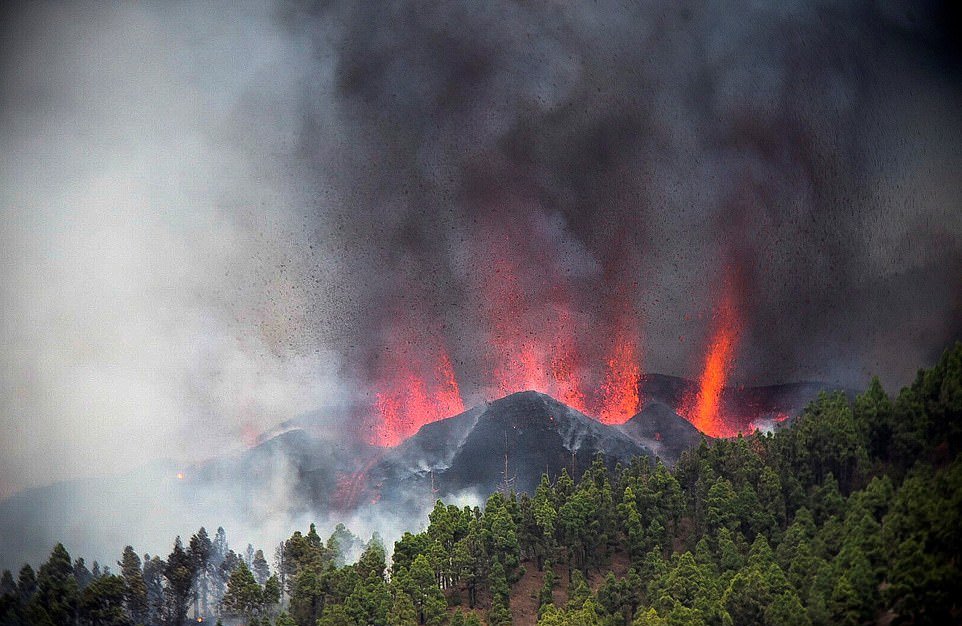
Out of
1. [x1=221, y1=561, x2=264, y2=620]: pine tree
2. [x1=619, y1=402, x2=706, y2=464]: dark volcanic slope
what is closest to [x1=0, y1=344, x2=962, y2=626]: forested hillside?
[x1=221, y1=561, x2=264, y2=620]: pine tree

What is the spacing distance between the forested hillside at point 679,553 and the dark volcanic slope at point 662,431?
1601 inches

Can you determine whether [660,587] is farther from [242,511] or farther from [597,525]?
[242,511]

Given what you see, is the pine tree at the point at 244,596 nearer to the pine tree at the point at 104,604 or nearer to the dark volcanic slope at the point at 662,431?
the pine tree at the point at 104,604

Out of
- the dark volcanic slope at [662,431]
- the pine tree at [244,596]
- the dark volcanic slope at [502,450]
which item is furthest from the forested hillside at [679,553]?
the dark volcanic slope at [662,431]

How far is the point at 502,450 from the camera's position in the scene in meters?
137

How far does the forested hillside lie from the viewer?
239ft

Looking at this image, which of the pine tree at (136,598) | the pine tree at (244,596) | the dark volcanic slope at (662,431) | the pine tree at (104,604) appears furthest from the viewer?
the dark volcanic slope at (662,431)

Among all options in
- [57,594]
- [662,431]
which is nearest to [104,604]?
[57,594]

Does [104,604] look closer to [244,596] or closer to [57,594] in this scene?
[57,594]

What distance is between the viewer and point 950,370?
83438mm

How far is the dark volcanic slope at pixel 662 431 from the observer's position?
141m

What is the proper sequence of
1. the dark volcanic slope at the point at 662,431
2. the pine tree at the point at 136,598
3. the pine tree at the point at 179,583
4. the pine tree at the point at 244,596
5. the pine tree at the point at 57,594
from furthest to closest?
1. the dark volcanic slope at the point at 662,431
2. the pine tree at the point at 179,583
3. the pine tree at the point at 136,598
4. the pine tree at the point at 57,594
5. the pine tree at the point at 244,596

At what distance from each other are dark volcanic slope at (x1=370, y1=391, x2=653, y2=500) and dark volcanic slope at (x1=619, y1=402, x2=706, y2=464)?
321 cm

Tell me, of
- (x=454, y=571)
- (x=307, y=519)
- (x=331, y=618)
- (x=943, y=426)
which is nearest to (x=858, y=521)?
(x=943, y=426)
